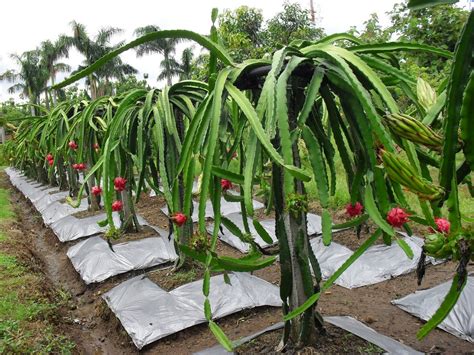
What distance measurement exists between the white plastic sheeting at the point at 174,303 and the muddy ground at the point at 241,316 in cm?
5

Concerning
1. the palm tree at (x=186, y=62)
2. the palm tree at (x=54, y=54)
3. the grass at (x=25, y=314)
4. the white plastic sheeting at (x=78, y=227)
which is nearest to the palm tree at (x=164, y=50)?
the palm tree at (x=186, y=62)

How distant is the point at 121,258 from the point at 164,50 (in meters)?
19.8

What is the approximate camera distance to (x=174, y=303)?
258cm

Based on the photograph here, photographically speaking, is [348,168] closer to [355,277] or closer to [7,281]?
[355,277]

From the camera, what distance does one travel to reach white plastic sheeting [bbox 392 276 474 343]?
7.14ft

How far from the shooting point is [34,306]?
8.88ft

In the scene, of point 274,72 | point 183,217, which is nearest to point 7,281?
point 183,217

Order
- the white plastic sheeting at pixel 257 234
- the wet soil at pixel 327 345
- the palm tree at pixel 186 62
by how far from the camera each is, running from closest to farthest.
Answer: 1. the wet soil at pixel 327 345
2. the white plastic sheeting at pixel 257 234
3. the palm tree at pixel 186 62

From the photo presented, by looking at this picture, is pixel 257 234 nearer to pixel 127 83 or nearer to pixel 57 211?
pixel 57 211

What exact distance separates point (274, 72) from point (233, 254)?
9.09 ft

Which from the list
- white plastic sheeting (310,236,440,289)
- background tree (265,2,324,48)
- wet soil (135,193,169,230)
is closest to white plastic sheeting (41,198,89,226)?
wet soil (135,193,169,230)

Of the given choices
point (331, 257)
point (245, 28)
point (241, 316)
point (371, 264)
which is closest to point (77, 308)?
point (241, 316)

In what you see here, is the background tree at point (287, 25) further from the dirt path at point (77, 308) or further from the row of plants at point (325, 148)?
the row of plants at point (325, 148)

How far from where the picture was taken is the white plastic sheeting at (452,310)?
2.18 metres
